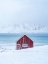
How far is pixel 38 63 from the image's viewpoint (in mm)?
3832

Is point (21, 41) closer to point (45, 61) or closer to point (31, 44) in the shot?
point (31, 44)

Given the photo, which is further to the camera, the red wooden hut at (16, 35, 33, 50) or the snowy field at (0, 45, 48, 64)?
the red wooden hut at (16, 35, 33, 50)

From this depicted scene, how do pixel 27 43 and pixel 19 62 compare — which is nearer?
pixel 19 62

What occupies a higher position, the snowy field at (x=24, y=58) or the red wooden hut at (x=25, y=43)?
the red wooden hut at (x=25, y=43)

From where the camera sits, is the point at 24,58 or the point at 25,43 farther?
the point at 25,43

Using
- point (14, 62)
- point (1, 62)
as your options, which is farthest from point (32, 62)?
point (1, 62)

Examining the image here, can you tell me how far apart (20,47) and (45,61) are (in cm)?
361

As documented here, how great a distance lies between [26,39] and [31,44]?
0.33 m

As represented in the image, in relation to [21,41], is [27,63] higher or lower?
lower

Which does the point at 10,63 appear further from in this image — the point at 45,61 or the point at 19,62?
the point at 45,61

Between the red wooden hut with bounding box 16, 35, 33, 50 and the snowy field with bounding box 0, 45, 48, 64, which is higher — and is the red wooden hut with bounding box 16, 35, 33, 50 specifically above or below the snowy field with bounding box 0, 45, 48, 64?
above

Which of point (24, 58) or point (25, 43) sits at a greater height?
point (25, 43)

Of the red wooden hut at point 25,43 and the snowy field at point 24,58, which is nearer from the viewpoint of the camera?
the snowy field at point 24,58

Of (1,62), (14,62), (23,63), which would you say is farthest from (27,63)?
(1,62)
